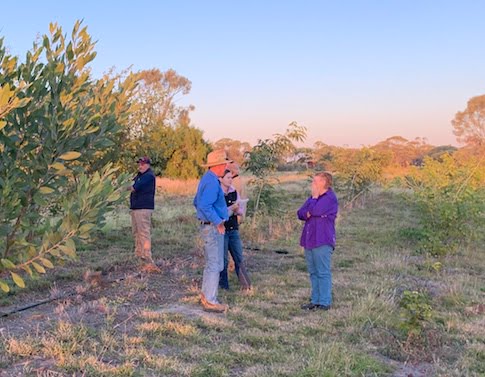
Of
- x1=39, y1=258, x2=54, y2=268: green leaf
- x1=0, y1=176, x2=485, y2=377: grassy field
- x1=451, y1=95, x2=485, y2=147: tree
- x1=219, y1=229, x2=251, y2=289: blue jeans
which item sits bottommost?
x1=0, y1=176, x2=485, y2=377: grassy field

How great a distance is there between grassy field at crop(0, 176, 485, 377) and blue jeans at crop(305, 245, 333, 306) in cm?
20

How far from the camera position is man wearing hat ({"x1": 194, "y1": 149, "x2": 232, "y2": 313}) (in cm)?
606

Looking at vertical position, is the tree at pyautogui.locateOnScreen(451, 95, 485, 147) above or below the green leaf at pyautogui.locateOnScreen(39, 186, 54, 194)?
above

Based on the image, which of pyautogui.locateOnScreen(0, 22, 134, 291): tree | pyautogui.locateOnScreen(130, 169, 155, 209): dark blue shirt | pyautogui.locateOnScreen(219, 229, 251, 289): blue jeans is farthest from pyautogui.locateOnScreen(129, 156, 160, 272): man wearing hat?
pyautogui.locateOnScreen(0, 22, 134, 291): tree

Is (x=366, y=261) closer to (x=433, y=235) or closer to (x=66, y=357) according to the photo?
(x=433, y=235)

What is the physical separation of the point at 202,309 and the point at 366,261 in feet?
14.2

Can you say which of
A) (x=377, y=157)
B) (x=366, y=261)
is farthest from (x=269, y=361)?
(x=377, y=157)

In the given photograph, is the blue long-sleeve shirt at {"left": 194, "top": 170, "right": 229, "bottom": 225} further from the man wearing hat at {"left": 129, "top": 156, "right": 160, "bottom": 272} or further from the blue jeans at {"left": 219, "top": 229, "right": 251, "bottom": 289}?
the man wearing hat at {"left": 129, "top": 156, "right": 160, "bottom": 272}

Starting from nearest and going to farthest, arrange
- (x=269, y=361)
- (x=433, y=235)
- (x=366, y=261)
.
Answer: (x=269, y=361) → (x=366, y=261) → (x=433, y=235)

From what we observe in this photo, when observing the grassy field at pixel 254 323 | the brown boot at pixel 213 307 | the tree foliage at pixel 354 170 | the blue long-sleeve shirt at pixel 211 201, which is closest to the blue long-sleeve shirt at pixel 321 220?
the grassy field at pixel 254 323

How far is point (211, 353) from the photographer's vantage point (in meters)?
4.64

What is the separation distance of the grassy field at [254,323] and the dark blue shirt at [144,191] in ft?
3.45

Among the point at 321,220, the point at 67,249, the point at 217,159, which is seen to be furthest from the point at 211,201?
Answer: the point at 67,249

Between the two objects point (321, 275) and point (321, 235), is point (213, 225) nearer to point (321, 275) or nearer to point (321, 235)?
point (321, 235)
